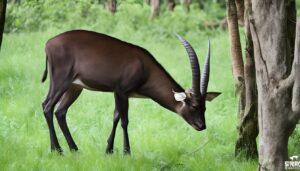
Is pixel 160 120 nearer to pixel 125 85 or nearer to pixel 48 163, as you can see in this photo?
pixel 125 85

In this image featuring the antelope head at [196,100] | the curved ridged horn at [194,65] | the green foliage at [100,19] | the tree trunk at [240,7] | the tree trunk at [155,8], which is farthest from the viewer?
the tree trunk at [155,8]

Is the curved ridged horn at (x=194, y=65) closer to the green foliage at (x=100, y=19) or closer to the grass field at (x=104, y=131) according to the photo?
the grass field at (x=104, y=131)

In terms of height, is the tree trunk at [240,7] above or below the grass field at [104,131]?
above

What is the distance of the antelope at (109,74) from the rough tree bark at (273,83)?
1861mm

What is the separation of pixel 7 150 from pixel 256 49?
3.28 meters

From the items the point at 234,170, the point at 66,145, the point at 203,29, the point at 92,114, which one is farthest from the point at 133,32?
the point at 234,170

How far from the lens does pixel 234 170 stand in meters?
7.12

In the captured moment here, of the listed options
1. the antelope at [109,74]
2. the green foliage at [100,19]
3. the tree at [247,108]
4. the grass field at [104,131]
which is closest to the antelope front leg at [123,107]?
the antelope at [109,74]

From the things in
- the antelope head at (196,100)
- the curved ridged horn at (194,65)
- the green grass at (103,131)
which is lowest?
the green grass at (103,131)

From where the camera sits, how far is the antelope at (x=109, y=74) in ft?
25.4

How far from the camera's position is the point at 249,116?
753 centimetres

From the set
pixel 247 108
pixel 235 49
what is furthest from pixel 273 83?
pixel 235 49

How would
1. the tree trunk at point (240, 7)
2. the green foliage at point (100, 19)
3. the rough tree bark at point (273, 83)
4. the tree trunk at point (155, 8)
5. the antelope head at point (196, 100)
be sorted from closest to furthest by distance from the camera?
the rough tree bark at point (273, 83) < the antelope head at point (196, 100) < the tree trunk at point (240, 7) < the green foliage at point (100, 19) < the tree trunk at point (155, 8)

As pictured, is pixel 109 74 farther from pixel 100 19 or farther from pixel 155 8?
pixel 155 8
